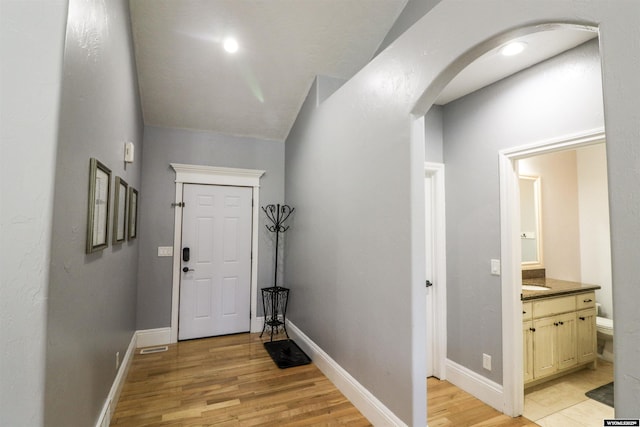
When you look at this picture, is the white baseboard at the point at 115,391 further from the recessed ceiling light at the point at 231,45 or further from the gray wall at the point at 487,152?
the recessed ceiling light at the point at 231,45

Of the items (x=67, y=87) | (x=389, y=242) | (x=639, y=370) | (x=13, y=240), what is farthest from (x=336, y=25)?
(x=639, y=370)

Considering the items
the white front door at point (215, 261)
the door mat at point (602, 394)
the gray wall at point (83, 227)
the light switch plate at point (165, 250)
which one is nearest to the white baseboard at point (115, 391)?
the gray wall at point (83, 227)

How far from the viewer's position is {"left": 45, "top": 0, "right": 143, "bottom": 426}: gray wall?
3.67ft

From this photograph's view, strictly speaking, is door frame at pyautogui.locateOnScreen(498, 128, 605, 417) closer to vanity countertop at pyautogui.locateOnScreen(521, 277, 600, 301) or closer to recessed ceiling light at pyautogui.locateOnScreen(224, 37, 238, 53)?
vanity countertop at pyautogui.locateOnScreen(521, 277, 600, 301)

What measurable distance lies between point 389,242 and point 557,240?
283 cm

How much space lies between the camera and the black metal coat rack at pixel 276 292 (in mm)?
3943

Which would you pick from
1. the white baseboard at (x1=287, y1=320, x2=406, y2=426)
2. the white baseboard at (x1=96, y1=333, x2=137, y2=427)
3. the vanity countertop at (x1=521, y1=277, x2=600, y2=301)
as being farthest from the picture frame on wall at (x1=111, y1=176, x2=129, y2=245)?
the vanity countertop at (x1=521, y1=277, x2=600, y2=301)

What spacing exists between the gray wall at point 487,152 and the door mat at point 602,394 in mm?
972

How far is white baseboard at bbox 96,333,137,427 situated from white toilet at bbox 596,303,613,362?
14.6 feet

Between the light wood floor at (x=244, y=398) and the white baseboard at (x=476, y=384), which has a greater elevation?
the white baseboard at (x=476, y=384)

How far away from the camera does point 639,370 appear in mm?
892

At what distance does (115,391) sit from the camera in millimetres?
2268

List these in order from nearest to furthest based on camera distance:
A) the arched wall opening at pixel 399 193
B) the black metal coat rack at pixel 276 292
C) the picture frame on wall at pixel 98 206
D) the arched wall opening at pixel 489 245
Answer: the arched wall opening at pixel 399 193 → the picture frame on wall at pixel 98 206 → the arched wall opening at pixel 489 245 → the black metal coat rack at pixel 276 292

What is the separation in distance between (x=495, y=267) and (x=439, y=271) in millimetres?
551
